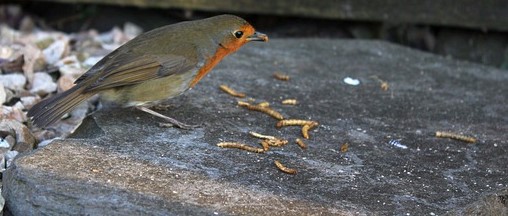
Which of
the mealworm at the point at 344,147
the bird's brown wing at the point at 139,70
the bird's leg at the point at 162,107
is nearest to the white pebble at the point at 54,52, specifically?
the bird's leg at the point at 162,107

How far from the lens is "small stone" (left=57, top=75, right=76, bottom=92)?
4.57m

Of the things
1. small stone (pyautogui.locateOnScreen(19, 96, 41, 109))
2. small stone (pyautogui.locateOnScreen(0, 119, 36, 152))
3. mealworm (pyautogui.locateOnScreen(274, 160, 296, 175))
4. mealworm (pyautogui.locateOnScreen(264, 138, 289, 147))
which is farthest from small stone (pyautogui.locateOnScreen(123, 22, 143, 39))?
mealworm (pyautogui.locateOnScreen(274, 160, 296, 175))

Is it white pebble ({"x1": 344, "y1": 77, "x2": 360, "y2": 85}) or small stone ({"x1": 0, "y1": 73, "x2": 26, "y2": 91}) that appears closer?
small stone ({"x1": 0, "y1": 73, "x2": 26, "y2": 91})

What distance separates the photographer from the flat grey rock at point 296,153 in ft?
10.1

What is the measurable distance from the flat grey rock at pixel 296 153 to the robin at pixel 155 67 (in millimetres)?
107

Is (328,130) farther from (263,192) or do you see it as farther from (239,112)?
(263,192)

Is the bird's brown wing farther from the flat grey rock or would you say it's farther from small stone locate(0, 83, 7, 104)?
small stone locate(0, 83, 7, 104)

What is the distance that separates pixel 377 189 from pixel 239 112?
1037 millimetres

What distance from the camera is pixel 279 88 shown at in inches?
185

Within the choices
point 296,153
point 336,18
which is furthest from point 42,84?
point 336,18

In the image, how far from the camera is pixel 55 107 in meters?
3.86

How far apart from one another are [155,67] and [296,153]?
0.81 m

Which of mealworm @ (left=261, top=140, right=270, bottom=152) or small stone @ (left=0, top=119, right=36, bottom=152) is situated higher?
mealworm @ (left=261, top=140, right=270, bottom=152)

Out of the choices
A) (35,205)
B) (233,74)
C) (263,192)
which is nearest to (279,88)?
(233,74)
